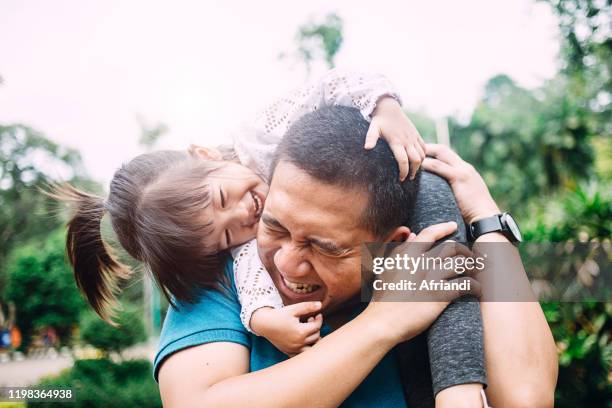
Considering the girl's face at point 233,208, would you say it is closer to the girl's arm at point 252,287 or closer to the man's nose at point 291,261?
the girl's arm at point 252,287

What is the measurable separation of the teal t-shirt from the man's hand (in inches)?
22.2

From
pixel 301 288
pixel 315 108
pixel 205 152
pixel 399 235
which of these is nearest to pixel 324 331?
pixel 301 288

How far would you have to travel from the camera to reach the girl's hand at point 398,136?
1.74 m

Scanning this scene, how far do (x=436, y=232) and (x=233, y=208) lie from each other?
846mm

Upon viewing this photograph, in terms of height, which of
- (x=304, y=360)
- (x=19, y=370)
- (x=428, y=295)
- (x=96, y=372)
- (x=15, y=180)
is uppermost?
(x=428, y=295)

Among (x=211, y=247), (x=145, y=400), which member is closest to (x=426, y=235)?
(x=211, y=247)

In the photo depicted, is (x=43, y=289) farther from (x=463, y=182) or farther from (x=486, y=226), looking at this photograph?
(x=486, y=226)

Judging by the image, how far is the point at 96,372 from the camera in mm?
8547

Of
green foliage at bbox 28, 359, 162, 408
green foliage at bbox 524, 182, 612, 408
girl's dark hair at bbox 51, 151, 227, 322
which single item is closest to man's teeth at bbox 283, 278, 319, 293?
girl's dark hair at bbox 51, 151, 227, 322

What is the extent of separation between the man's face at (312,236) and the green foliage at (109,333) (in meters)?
8.39

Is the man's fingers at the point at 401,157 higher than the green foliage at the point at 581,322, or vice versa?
the man's fingers at the point at 401,157

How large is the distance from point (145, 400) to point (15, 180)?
20.6ft

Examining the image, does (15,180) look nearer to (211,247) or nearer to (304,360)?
(211,247)

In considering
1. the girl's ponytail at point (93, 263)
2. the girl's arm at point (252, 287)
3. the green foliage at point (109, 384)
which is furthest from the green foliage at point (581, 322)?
the green foliage at point (109, 384)
